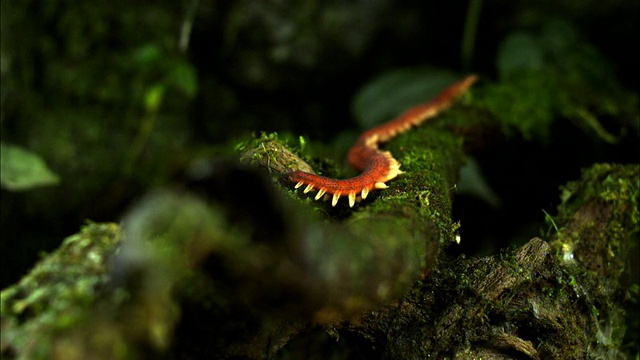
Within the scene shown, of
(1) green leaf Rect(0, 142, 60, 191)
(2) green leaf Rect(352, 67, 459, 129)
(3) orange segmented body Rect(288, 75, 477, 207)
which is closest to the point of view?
(3) orange segmented body Rect(288, 75, 477, 207)

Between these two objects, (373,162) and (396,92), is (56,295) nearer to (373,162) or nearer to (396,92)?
(373,162)

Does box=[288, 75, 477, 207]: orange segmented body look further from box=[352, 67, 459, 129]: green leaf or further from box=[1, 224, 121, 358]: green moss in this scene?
box=[1, 224, 121, 358]: green moss

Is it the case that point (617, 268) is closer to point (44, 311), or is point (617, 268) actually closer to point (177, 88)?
point (44, 311)

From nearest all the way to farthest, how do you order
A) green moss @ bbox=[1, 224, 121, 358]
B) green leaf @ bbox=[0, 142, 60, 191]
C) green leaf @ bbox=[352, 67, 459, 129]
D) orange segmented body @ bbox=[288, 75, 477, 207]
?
green moss @ bbox=[1, 224, 121, 358]
orange segmented body @ bbox=[288, 75, 477, 207]
green leaf @ bbox=[0, 142, 60, 191]
green leaf @ bbox=[352, 67, 459, 129]

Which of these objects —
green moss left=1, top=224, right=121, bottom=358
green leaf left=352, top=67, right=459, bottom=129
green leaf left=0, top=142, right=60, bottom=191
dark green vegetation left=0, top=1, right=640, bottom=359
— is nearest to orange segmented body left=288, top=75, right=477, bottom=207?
dark green vegetation left=0, top=1, right=640, bottom=359

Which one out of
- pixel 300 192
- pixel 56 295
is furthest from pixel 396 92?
pixel 56 295
